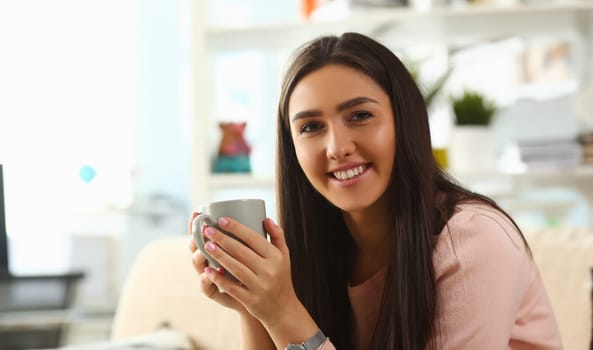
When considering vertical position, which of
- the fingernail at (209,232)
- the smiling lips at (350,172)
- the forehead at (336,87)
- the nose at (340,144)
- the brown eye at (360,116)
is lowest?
the fingernail at (209,232)

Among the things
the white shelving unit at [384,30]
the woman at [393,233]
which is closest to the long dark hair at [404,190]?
the woman at [393,233]

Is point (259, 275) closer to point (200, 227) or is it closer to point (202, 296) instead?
point (200, 227)

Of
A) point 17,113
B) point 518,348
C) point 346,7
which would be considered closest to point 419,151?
point 518,348

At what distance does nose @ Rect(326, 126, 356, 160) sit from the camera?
46.4 inches

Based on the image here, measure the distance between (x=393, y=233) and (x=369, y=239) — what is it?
15 cm

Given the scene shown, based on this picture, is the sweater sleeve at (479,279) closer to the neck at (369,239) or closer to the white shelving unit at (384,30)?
the neck at (369,239)

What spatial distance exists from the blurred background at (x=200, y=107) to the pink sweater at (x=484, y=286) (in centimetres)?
113

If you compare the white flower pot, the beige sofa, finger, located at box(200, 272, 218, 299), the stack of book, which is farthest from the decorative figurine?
finger, located at box(200, 272, 218, 299)

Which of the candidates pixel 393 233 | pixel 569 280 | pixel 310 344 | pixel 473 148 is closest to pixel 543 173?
pixel 473 148

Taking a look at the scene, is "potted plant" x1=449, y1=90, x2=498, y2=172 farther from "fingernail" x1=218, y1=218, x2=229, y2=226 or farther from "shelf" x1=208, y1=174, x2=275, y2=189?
"fingernail" x1=218, y1=218, x2=229, y2=226

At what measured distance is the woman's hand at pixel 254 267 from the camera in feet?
3.33

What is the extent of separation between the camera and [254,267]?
3.38ft

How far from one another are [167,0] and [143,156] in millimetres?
765

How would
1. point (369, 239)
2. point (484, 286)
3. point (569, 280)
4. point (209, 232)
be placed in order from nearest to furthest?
point (209, 232) < point (484, 286) < point (369, 239) < point (569, 280)
